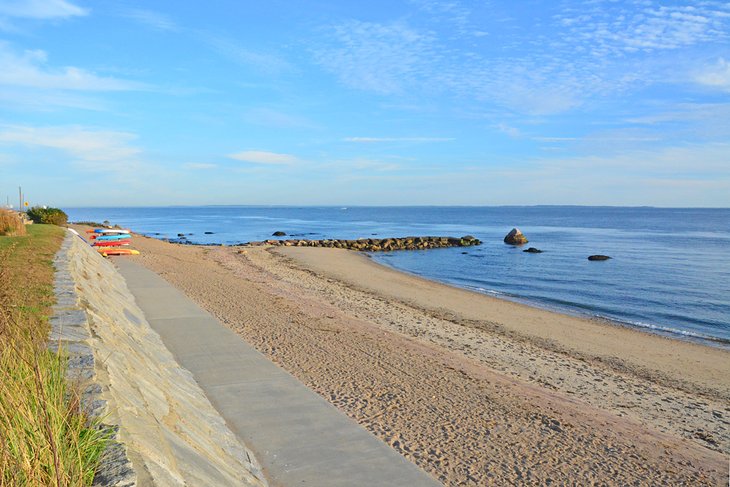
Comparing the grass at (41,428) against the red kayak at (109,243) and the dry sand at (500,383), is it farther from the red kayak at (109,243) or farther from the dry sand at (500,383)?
the red kayak at (109,243)

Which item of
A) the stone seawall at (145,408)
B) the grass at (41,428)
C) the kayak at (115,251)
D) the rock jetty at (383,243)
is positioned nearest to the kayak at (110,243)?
the kayak at (115,251)

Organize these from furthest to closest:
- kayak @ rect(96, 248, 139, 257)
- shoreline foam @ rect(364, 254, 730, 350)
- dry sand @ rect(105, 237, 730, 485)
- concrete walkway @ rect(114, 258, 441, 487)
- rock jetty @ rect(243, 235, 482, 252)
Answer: rock jetty @ rect(243, 235, 482, 252) < kayak @ rect(96, 248, 139, 257) < shoreline foam @ rect(364, 254, 730, 350) < dry sand @ rect(105, 237, 730, 485) < concrete walkway @ rect(114, 258, 441, 487)

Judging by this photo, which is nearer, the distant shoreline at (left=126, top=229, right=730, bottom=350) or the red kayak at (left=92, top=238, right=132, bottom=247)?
the distant shoreline at (left=126, top=229, right=730, bottom=350)

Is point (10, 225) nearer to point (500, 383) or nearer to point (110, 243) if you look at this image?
point (110, 243)

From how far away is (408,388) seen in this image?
8.22 meters

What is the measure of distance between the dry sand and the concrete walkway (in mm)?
469

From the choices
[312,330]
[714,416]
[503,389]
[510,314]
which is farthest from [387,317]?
[714,416]

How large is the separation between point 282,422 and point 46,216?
91.9 ft

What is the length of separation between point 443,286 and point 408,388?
18.4 m

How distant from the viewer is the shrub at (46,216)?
2831 centimetres

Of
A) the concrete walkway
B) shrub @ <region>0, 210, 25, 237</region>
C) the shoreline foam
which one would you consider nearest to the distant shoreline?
the shoreline foam

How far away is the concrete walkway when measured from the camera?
A: 5008 mm

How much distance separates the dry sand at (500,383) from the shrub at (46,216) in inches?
516

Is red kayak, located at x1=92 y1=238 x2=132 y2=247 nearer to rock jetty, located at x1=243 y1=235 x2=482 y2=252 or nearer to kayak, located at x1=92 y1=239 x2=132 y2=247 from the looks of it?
kayak, located at x1=92 y1=239 x2=132 y2=247
